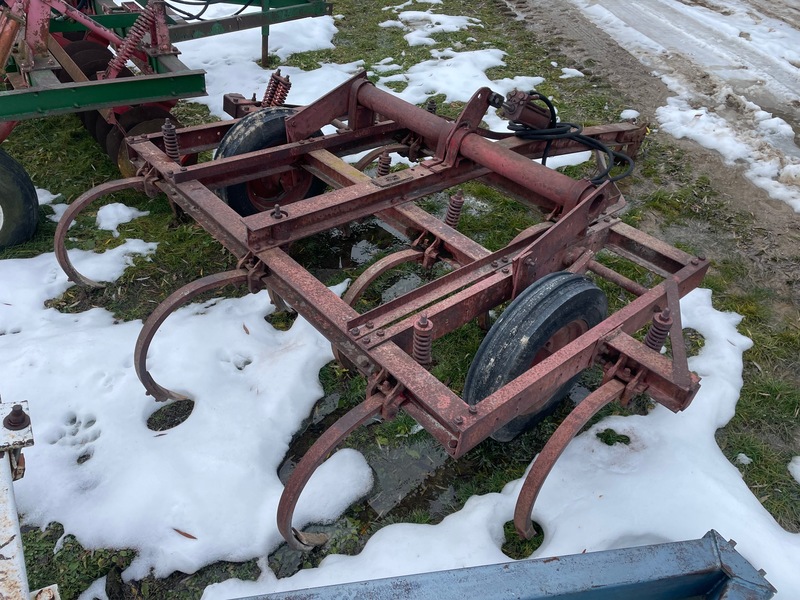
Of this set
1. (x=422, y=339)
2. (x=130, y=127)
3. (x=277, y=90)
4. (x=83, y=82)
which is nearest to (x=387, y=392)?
(x=422, y=339)

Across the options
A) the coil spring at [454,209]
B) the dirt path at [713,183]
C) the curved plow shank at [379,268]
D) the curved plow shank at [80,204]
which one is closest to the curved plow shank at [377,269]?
the curved plow shank at [379,268]

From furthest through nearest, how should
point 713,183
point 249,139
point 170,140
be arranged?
1. point 713,183
2. point 249,139
3. point 170,140

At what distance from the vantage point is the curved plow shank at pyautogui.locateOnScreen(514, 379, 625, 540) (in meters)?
2.46

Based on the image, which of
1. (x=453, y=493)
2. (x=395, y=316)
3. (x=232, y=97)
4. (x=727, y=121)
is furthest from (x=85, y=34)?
(x=727, y=121)

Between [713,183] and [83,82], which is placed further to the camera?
[713,183]

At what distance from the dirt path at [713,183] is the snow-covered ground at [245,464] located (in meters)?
0.91

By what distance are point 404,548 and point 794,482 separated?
2034 millimetres

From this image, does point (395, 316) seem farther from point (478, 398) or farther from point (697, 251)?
point (697, 251)

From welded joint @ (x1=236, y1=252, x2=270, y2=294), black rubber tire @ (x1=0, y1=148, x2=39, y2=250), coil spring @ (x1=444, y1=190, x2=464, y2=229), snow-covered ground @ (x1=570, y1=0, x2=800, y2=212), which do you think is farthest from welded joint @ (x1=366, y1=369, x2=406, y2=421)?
snow-covered ground @ (x1=570, y1=0, x2=800, y2=212)

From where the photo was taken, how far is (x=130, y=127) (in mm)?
4746

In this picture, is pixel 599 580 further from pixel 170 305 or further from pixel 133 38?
pixel 133 38

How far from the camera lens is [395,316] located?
8.90 feet

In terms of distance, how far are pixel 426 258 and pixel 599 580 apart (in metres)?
1.97

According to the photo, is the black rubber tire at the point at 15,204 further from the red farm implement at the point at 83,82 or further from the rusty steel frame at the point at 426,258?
the rusty steel frame at the point at 426,258
